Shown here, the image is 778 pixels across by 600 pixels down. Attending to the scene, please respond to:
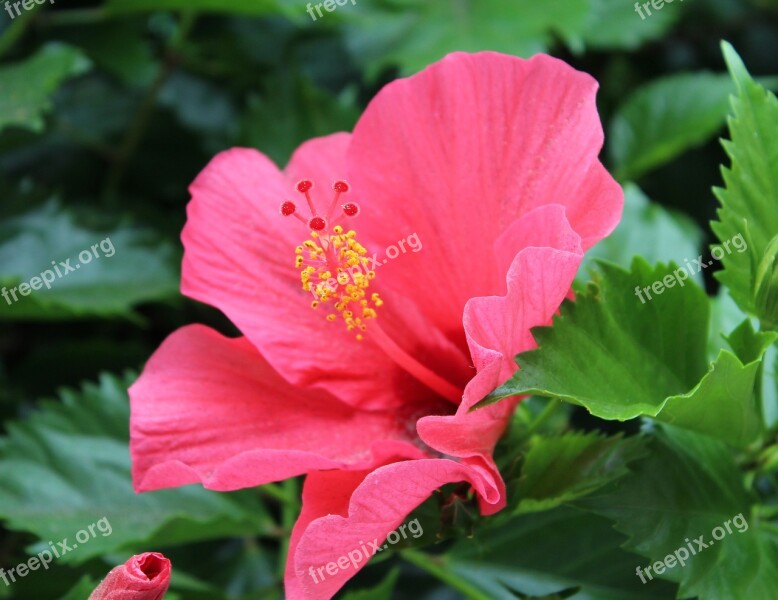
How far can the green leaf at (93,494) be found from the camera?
3.24 ft

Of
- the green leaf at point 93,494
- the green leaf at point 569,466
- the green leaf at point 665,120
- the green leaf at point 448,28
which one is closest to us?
the green leaf at point 569,466

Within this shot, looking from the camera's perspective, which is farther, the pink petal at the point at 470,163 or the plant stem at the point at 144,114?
the plant stem at the point at 144,114

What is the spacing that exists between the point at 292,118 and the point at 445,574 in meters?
0.65

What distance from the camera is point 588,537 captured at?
2.97ft

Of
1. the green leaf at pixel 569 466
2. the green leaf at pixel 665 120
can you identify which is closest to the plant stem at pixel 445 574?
the green leaf at pixel 569 466

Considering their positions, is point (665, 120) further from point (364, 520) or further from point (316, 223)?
point (364, 520)

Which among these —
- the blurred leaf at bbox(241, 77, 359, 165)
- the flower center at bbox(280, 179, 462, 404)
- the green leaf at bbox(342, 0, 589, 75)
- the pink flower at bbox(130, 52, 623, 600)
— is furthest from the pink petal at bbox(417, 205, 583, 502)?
the green leaf at bbox(342, 0, 589, 75)

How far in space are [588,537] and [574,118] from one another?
40 cm

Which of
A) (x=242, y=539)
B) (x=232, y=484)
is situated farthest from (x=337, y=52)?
(x=232, y=484)

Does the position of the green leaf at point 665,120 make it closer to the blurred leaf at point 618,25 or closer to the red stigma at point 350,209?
the blurred leaf at point 618,25

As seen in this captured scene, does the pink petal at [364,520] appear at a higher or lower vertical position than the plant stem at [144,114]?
lower

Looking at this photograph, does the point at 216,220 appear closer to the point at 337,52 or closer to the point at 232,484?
the point at 232,484

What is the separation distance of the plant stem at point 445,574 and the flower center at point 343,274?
0.20 metres

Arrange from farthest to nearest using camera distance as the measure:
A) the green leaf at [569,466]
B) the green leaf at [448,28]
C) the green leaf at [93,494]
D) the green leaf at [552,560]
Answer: the green leaf at [448,28] < the green leaf at [93,494] < the green leaf at [552,560] < the green leaf at [569,466]
